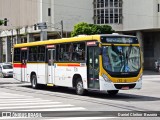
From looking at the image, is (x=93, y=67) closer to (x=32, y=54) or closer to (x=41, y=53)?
(x=41, y=53)

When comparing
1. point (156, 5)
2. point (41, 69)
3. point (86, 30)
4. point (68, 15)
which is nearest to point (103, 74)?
point (41, 69)

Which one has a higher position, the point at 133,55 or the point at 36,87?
the point at 133,55

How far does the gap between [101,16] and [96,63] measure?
→ 56.7m

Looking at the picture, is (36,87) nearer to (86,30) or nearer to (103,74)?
(103,74)

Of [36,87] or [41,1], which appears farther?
[41,1]

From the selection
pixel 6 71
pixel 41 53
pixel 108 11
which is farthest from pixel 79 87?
pixel 108 11

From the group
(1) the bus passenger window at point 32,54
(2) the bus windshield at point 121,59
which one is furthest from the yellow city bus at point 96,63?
(1) the bus passenger window at point 32,54

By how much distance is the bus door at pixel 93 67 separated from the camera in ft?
61.9

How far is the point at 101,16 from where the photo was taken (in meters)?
74.9

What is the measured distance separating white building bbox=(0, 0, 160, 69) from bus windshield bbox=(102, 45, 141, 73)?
161 feet

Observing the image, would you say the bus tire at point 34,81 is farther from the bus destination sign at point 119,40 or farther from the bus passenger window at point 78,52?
the bus destination sign at point 119,40

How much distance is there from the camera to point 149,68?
7600 cm

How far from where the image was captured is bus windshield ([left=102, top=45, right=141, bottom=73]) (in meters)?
18.6

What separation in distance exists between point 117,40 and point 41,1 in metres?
54.0
